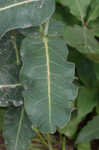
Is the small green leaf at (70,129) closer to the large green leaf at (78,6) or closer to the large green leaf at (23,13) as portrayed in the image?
the large green leaf at (78,6)

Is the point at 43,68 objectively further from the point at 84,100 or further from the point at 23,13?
the point at 84,100

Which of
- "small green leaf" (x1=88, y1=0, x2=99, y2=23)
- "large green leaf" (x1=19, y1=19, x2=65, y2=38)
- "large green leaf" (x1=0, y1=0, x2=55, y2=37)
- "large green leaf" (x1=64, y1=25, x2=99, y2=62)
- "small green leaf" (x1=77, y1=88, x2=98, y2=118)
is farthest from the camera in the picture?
"small green leaf" (x1=77, y1=88, x2=98, y2=118)

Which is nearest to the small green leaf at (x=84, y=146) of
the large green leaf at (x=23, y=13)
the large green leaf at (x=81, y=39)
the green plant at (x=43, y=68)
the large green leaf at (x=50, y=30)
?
the green plant at (x=43, y=68)

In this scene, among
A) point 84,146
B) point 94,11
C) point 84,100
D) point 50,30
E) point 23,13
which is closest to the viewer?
point 23,13

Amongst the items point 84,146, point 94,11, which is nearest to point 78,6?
point 94,11

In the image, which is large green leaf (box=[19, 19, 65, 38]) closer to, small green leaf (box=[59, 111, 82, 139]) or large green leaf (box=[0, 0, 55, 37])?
large green leaf (box=[0, 0, 55, 37])

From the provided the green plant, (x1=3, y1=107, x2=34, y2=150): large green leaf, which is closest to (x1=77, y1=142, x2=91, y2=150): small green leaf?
the green plant

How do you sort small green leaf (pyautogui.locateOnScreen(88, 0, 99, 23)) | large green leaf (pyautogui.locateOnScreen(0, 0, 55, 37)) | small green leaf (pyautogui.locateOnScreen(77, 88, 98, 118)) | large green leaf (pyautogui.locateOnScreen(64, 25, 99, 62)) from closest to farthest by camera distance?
1. large green leaf (pyautogui.locateOnScreen(0, 0, 55, 37))
2. large green leaf (pyautogui.locateOnScreen(64, 25, 99, 62))
3. small green leaf (pyautogui.locateOnScreen(88, 0, 99, 23))
4. small green leaf (pyautogui.locateOnScreen(77, 88, 98, 118))
